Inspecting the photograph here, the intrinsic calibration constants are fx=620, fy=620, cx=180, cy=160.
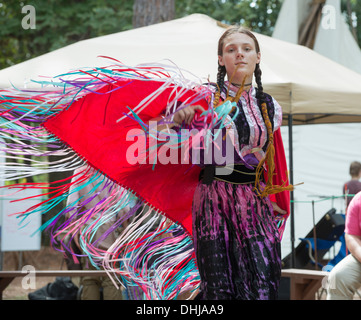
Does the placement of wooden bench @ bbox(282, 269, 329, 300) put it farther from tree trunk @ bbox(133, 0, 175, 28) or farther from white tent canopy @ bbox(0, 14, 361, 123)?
tree trunk @ bbox(133, 0, 175, 28)

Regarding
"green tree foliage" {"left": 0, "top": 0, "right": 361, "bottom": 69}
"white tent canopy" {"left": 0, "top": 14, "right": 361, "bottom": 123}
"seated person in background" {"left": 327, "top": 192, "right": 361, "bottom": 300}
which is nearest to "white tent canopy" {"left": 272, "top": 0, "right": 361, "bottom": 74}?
"green tree foliage" {"left": 0, "top": 0, "right": 361, "bottom": 69}

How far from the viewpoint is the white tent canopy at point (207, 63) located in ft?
17.9

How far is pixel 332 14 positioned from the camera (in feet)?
30.5

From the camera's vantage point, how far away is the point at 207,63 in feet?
18.6

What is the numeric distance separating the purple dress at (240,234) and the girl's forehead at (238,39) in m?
0.26

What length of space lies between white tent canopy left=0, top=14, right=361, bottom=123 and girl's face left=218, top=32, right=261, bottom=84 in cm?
242

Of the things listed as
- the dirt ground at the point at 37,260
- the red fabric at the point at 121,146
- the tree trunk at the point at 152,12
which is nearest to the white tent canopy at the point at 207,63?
the tree trunk at the point at 152,12

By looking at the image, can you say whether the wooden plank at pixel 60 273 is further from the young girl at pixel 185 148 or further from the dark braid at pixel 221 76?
the dark braid at pixel 221 76

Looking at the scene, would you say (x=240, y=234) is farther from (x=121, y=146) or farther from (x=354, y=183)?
(x=354, y=183)

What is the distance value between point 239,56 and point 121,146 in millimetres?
690

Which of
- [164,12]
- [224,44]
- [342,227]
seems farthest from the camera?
[164,12]
